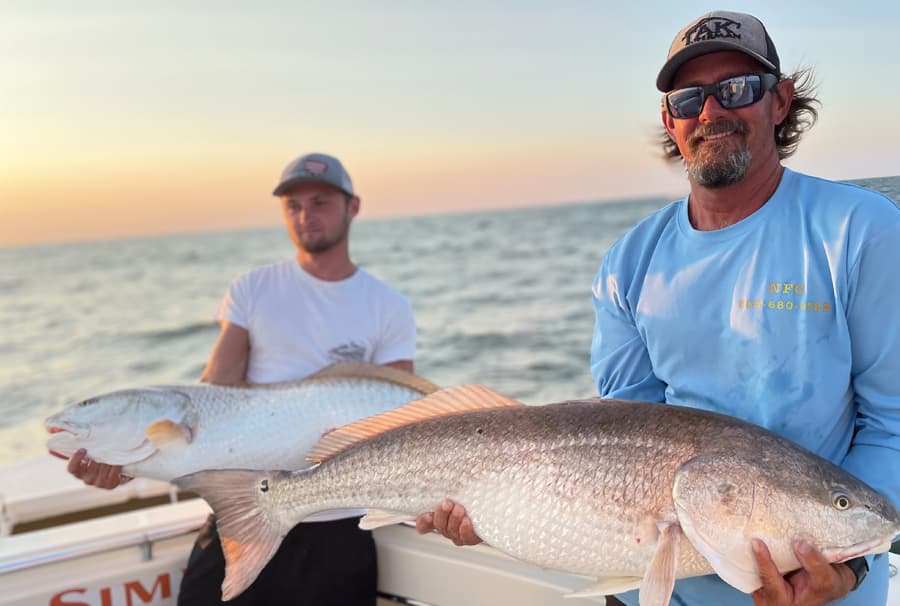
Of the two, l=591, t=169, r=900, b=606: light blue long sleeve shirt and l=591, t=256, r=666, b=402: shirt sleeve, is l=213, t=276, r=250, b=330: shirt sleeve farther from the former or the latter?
l=591, t=169, r=900, b=606: light blue long sleeve shirt

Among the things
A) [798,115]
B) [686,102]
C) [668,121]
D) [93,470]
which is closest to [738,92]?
[686,102]

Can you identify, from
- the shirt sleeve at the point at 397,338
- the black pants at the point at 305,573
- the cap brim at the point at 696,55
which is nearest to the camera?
the cap brim at the point at 696,55

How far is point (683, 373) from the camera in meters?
2.19

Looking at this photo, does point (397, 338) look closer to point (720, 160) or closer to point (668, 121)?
point (668, 121)

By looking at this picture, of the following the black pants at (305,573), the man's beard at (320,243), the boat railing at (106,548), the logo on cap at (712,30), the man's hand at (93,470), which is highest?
the logo on cap at (712,30)

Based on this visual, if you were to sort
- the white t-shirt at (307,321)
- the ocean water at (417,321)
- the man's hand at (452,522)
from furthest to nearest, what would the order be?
the ocean water at (417,321) < the white t-shirt at (307,321) < the man's hand at (452,522)

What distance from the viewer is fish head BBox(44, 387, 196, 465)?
3.45m

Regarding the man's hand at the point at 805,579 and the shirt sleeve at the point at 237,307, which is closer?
the man's hand at the point at 805,579

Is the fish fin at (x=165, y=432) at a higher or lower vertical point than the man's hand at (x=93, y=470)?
higher

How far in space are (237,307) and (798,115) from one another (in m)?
2.88

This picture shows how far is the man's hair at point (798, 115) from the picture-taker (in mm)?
2383

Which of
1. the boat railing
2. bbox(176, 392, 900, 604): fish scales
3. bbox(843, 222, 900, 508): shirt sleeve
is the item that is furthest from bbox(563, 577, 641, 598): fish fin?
the boat railing

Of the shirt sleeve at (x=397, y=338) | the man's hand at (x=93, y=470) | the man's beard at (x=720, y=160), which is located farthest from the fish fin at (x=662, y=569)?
the man's hand at (x=93, y=470)

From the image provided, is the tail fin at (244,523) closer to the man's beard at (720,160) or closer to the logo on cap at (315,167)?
the man's beard at (720,160)
